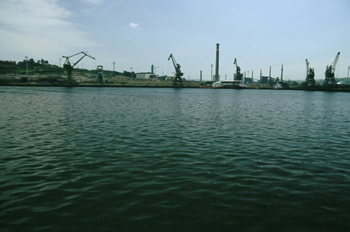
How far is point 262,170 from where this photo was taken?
34.1ft

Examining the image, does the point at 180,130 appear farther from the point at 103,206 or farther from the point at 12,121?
the point at 12,121

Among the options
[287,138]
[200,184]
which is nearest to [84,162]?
[200,184]

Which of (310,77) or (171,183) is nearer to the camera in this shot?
(171,183)

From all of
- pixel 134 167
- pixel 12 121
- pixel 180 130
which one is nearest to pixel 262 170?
pixel 134 167

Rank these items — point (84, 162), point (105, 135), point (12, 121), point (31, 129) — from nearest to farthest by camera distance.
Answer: point (84, 162)
point (105, 135)
point (31, 129)
point (12, 121)

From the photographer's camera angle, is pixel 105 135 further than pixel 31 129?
No

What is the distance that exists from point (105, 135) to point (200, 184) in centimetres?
1024

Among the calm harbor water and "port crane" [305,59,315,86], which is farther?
"port crane" [305,59,315,86]

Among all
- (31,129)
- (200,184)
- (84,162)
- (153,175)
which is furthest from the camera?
(31,129)

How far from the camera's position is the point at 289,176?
385 inches

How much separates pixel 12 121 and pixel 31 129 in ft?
17.4

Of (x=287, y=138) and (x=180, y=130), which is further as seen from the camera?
(x=180, y=130)

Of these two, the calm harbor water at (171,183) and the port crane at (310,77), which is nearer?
the calm harbor water at (171,183)

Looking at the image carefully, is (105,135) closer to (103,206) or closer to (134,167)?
(134,167)
